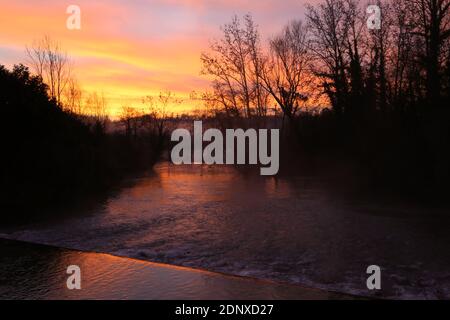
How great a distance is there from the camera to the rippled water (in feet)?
26.8

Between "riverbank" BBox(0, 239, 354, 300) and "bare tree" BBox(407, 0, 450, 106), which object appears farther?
"bare tree" BBox(407, 0, 450, 106)

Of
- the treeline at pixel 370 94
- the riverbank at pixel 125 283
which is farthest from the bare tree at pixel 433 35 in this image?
the riverbank at pixel 125 283

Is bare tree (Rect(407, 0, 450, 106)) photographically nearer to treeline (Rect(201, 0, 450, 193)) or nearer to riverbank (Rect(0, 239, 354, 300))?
treeline (Rect(201, 0, 450, 193))

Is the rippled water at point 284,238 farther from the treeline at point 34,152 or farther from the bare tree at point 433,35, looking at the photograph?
the bare tree at point 433,35

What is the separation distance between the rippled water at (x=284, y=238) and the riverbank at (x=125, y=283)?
49cm

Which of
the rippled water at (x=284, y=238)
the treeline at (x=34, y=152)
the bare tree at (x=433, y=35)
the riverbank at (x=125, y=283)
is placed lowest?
the riverbank at (x=125, y=283)

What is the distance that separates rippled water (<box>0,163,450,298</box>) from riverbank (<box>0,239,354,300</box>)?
0.49m

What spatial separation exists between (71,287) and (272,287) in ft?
11.7

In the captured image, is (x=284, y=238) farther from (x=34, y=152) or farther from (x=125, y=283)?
(x=34, y=152)

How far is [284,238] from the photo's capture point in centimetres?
1130

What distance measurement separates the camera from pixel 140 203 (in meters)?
18.9

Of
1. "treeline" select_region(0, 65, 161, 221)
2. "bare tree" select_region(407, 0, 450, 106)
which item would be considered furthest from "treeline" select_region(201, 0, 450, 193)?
"treeline" select_region(0, 65, 161, 221)

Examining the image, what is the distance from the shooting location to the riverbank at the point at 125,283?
23.1 feet

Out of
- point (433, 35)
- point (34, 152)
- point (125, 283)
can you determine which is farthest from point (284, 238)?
point (433, 35)
